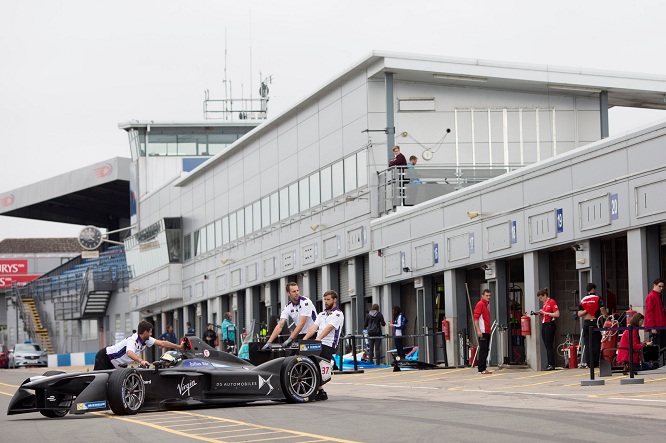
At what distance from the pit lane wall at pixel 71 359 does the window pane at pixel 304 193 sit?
1127 inches

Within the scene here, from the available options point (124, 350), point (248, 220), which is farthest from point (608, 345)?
point (248, 220)

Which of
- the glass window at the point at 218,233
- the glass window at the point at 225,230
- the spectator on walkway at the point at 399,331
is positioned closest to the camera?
the spectator on walkway at the point at 399,331

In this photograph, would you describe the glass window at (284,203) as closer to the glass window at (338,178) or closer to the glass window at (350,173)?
the glass window at (338,178)

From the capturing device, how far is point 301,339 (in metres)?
19.2

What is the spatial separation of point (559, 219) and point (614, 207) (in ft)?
8.25

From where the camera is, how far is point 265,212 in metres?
51.9

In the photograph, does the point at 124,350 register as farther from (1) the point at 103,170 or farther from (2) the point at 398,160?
(1) the point at 103,170

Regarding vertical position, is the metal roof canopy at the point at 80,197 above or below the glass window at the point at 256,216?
above

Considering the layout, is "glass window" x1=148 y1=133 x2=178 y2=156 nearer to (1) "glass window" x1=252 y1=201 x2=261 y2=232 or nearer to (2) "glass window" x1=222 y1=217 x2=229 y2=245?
(2) "glass window" x1=222 y1=217 x2=229 y2=245

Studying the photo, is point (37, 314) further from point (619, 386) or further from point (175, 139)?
point (619, 386)

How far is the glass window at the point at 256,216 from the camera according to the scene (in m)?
52.8

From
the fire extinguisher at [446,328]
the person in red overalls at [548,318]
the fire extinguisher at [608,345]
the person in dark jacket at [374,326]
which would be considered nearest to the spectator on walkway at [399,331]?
the person in dark jacket at [374,326]

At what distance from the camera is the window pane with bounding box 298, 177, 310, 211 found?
46125mm

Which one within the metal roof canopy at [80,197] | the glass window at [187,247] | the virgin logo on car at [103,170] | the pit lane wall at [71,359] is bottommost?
the pit lane wall at [71,359]
